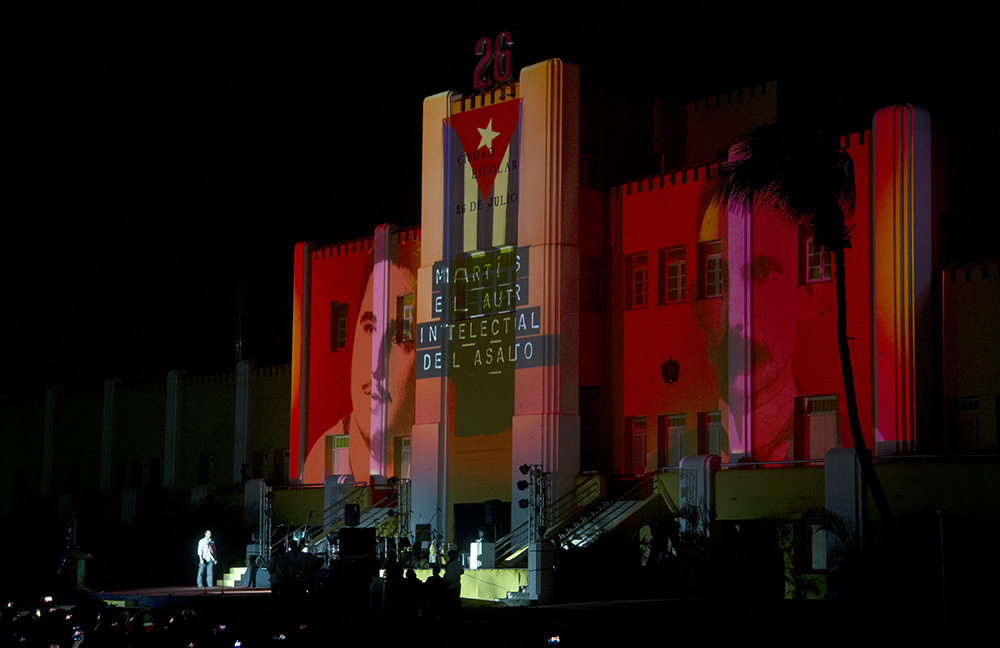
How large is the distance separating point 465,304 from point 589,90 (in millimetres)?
5954

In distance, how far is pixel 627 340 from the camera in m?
34.3

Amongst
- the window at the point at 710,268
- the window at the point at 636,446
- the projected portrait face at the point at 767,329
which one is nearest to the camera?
the projected portrait face at the point at 767,329

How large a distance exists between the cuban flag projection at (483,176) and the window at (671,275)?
3.56m

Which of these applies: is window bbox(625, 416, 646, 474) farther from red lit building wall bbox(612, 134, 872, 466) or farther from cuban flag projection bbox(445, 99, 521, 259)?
cuban flag projection bbox(445, 99, 521, 259)

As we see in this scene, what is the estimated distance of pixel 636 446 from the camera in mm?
34094

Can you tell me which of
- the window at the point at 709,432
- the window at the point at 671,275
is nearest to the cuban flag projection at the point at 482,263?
the window at the point at 671,275

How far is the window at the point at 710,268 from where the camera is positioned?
32.8 m

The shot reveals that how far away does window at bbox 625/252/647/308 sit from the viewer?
3431 centimetres

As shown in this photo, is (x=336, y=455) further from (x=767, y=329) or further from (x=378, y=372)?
(x=767, y=329)

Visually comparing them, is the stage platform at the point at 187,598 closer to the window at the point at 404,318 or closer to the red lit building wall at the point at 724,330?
the window at the point at 404,318

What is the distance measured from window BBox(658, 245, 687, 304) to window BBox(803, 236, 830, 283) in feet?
11.0

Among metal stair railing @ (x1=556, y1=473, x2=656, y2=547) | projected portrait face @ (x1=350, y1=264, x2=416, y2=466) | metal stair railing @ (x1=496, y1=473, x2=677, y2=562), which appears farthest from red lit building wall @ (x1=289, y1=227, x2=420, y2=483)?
metal stair railing @ (x1=556, y1=473, x2=656, y2=547)

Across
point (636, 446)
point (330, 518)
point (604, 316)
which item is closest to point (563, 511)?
point (636, 446)

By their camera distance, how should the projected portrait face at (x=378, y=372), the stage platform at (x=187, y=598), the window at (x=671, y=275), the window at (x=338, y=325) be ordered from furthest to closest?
the window at (x=338, y=325) → the projected portrait face at (x=378, y=372) → the window at (x=671, y=275) → the stage platform at (x=187, y=598)
